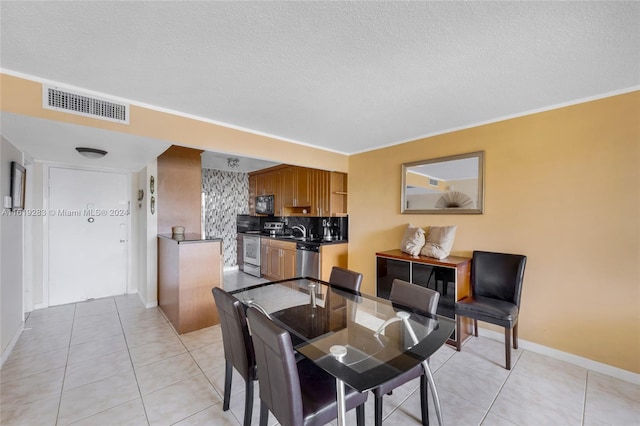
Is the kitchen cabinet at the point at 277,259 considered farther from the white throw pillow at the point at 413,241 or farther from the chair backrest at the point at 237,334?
the chair backrest at the point at 237,334

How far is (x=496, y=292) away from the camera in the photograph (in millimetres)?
→ 2664

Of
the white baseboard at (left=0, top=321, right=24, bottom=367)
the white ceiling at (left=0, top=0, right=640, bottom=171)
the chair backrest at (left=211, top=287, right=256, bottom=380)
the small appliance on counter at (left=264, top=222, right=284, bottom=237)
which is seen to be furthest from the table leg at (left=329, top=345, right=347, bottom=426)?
the small appliance on counter at (left=264, top=222, right=284, bottom=237)

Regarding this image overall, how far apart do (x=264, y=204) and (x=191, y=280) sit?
10.1 ft

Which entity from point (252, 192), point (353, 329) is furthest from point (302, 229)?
point (353, 329)

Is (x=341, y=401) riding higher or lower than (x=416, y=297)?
lower

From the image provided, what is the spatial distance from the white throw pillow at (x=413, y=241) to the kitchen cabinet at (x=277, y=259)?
207 cm

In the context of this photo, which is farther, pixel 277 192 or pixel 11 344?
pixel 277 192

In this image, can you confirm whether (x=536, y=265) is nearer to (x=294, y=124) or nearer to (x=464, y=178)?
(x=464, y=178)

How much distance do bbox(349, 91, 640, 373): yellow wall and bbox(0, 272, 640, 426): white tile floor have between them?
41 centimetres

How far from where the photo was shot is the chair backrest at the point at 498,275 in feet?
8.28

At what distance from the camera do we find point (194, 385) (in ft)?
6.73

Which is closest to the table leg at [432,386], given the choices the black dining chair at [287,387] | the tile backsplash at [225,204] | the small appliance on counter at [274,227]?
the black dining chair at [287,387]

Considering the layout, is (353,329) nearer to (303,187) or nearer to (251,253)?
(303,187)

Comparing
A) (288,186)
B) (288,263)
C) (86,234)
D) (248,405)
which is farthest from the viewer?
(288,186)
